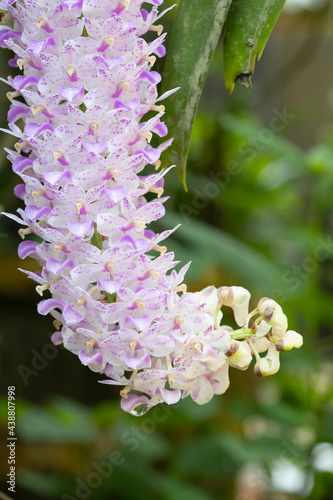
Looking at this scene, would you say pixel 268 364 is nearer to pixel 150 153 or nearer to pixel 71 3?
pixel 150 153

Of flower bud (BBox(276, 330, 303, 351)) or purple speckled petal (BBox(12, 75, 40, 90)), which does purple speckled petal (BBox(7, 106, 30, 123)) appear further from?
flower bud (BBox(276, 330, 303, 351))

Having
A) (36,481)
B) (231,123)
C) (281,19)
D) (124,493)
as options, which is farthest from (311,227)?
(281,19)

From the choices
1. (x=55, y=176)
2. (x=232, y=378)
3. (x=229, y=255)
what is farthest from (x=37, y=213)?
(x=232, y=378)

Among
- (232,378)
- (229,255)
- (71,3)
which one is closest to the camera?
(71,3)

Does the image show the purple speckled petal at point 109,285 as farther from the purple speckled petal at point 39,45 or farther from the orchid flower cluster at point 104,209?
the purple speckled petal at point 39,45

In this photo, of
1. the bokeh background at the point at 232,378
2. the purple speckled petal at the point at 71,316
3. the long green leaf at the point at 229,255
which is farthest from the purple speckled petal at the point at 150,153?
the long green leaf at the point at 229,255

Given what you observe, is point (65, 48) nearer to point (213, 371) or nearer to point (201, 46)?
point (201, 46)

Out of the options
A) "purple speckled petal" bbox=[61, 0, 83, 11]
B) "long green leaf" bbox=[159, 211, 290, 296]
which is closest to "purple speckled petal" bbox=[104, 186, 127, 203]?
"purple speckled petal" bbox=[61, 0, 83, 11]
